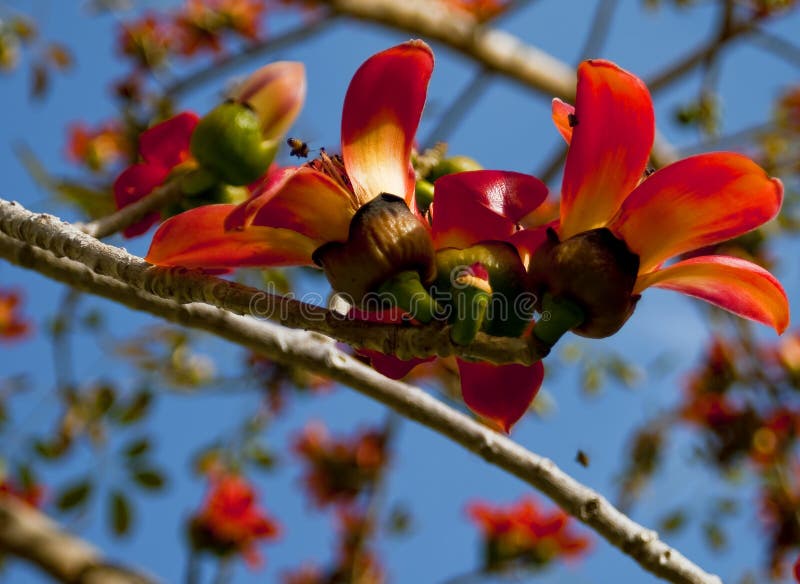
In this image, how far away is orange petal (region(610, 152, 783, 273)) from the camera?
0.58 meters

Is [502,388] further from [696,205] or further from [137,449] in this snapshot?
[137,449]

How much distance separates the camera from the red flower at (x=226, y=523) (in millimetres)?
2285

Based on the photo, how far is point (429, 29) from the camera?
2340mm

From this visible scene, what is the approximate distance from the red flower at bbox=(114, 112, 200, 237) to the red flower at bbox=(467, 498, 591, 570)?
159 cm

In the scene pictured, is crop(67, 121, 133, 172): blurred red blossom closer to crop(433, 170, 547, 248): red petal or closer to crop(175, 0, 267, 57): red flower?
crop(175, 0, 267, 57): red flower

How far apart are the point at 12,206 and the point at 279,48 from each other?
1.81 metres

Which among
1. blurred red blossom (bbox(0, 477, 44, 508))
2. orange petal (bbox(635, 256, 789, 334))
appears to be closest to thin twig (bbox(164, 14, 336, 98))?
blurred red blossom (bbox(0, 477, 44, 508))

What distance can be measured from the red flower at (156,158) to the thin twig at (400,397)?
0.16 meters

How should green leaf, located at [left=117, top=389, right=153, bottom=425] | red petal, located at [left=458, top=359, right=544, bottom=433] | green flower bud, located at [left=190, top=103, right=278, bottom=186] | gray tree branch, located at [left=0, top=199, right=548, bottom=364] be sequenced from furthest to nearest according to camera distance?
green leaf, located at [left=117, top=389, right=153, bottom=425] < green flower bud, located at [left=190, top=103, right=278, bottom=186] < red petal, located at [left=458, top=359, right=544, bottom=433] < gray tree branch, located at [left=0, top=199, right=548, bottom=364]

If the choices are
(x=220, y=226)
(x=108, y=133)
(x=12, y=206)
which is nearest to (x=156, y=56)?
(x=108, y=133)

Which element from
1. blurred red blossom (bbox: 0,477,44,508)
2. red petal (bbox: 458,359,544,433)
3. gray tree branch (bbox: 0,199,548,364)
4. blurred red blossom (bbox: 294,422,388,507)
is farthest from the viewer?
blurred red blossom (bbox: 294,422,388,507)

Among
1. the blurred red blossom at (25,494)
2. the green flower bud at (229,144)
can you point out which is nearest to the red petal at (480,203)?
the green flower bud at (229,144)

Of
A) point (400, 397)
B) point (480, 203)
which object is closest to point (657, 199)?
point (480, 203)

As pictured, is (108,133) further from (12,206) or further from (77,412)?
(12,206)
